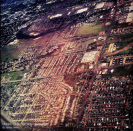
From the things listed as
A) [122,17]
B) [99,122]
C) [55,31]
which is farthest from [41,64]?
[122,17]

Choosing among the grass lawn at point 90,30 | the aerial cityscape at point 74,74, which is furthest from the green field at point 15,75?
the grass lawn at point 90,30

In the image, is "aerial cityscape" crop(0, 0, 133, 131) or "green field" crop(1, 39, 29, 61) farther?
"green field" crop(1, 39, 29, 61)

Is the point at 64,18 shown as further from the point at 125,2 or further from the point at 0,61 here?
the point at 0,61

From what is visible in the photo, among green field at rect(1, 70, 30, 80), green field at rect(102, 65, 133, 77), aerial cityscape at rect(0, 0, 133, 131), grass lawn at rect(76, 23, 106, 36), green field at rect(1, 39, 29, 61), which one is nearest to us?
aerial cityscape at rect(0, 0, 133, 131)

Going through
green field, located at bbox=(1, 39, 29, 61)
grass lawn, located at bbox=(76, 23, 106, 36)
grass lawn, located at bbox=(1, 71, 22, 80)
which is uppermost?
grass lawn, located at bbox=(76, 23, 106, 36)

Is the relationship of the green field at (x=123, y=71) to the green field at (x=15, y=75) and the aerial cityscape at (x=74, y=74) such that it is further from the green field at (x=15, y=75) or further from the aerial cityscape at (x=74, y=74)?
the green field at (x=15, y=75)

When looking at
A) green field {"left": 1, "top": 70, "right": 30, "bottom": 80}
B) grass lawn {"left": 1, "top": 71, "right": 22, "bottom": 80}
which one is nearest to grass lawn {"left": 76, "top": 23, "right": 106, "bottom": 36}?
green field {"left": 1, "top": 70, "right": 30, "bottom": 80}

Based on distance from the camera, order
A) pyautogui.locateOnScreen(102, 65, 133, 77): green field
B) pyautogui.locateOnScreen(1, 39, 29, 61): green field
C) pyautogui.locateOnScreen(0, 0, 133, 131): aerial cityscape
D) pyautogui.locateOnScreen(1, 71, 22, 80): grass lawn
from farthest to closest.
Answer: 1. pyautogui.locateOnScreen(1, 39, 29, 61): green field
2. pyautogui.locateOnScreen(1, 71, 22, 80): grass lawn
3. pyautogui.locateOnScreen(102, 65, 133, 77): green field
4. pyautogui.locateOnScreen(0, 0, 133, 131): aerial cityscape

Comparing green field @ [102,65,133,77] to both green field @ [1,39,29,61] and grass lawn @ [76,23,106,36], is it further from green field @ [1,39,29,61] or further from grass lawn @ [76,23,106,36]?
green field @ [1,39,29,61]
